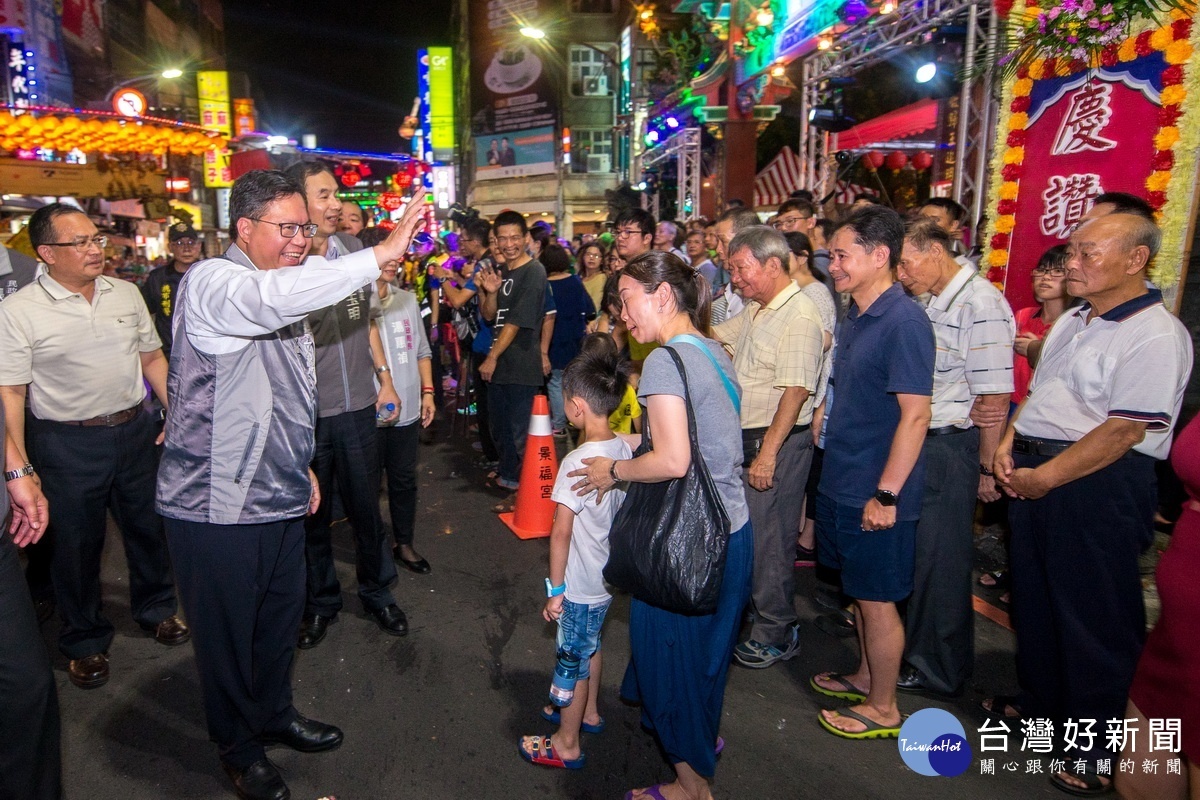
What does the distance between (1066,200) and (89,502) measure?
628cm

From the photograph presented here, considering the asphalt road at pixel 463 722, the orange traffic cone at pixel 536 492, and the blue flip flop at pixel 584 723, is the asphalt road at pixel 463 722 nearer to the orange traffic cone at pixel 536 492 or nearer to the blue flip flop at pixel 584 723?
the blue flip flop at pixel 584 723

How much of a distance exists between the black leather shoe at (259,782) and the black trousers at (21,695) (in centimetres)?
59

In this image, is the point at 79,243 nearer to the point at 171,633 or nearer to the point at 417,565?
the point at 171,633

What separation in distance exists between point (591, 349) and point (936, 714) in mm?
2258

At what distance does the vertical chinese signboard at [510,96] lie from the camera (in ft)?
107

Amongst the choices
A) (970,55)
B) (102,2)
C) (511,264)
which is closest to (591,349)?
(511,264)

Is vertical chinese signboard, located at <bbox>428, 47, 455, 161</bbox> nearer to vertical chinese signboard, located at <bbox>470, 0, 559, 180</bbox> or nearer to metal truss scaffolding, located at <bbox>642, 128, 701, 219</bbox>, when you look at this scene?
vertical chinese signboard, located at <bbox>470, 0, 559, 180</bbox>

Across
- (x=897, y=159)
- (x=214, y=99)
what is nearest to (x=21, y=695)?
(x=897, y=159)

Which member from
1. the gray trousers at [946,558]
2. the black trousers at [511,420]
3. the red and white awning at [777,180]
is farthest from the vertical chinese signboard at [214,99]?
the gray trousers at [946,558]

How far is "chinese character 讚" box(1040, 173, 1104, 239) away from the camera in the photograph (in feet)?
15.9

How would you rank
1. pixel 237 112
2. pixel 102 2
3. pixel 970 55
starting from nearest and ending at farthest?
pixel 970 55 → pixel 102 2 → pixel 237 112

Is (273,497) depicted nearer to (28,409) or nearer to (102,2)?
(28,409)

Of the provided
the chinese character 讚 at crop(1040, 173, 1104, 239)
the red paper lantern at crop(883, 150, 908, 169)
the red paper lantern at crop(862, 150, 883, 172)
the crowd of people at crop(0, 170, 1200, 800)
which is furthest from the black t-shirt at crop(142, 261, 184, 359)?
the red paper lantern at crop(883, 150, 908, 169)

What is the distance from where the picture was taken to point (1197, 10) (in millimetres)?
3998
